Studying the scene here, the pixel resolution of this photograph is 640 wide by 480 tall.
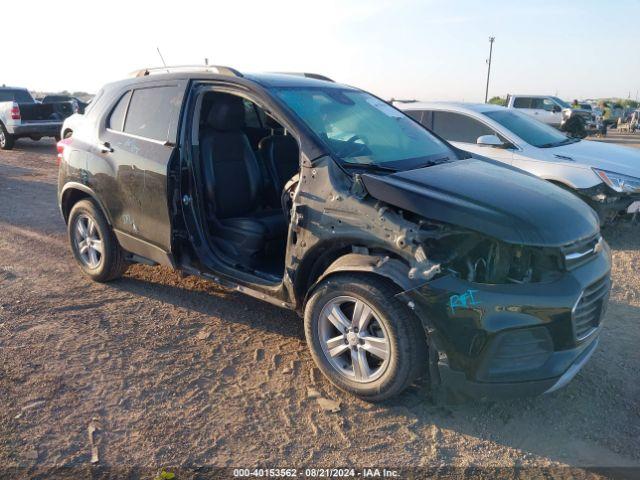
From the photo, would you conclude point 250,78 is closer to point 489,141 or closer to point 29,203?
point 489,141

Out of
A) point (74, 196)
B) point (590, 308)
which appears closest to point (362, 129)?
point (590, 308)

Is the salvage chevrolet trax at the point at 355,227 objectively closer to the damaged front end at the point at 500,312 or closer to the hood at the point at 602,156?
the damaged front end at the point at 500,312

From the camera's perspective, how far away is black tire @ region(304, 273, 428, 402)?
3021 mm

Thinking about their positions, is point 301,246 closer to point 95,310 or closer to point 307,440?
point 307,440

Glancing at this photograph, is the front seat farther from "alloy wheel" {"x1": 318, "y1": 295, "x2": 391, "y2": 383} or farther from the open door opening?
"alloy wheel" {"x1": 318, "y1": 295, "x2": 391, "y2": 383}

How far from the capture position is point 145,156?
4.25m

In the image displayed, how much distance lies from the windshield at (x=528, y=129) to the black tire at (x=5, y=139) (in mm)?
13702

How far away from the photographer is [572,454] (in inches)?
114

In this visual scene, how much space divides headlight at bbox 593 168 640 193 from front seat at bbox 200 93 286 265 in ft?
13.2

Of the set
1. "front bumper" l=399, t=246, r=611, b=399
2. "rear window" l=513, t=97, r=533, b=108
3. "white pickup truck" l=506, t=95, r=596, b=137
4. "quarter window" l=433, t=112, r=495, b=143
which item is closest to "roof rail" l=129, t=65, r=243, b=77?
"front bumper" l=399, t=246, r=611, b=399

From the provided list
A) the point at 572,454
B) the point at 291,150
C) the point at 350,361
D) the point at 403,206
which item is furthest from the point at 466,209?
the point at 291,150

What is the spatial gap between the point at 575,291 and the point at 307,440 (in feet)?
5.33

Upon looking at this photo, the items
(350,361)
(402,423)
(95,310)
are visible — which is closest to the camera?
(402,423)

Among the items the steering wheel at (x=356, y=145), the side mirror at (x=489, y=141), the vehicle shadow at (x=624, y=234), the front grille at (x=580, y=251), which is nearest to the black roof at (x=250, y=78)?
the steering wheel at (x=356, y=145)
